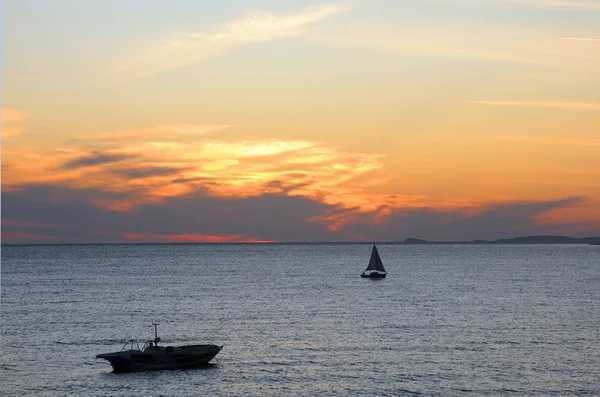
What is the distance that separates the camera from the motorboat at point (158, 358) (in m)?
72.9

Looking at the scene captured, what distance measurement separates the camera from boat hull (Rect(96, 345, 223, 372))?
7294 centimetres

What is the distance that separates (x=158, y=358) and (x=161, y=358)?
30 centimetres

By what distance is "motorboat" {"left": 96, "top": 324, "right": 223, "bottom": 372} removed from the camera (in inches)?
2872

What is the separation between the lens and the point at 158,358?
7388 cm

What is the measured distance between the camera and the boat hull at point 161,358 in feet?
239

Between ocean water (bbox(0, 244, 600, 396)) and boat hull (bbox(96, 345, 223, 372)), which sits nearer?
ocean water (bbox(0, 244, 600, 396))

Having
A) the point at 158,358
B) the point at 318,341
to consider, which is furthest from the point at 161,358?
the point at 318,341

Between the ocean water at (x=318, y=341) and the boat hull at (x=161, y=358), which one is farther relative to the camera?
the boat hull at (x=161, y=358)

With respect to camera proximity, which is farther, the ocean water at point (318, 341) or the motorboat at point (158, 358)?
the motorboat at point (158, 358)

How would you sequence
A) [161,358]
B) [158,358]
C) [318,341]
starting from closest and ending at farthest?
[158,358]
[161,358]
[318,341]

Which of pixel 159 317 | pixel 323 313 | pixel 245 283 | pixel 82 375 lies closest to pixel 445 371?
pixel 82 375

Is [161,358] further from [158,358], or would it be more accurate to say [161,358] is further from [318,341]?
[318,341]

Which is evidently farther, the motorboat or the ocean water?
the motorboat

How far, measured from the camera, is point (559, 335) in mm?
93625
